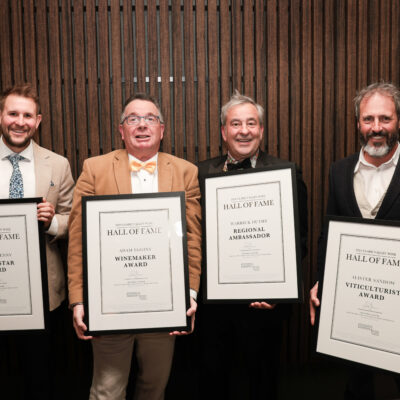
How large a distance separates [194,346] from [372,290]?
179 cm

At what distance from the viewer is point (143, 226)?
1.88 m

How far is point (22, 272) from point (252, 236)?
1234 mm

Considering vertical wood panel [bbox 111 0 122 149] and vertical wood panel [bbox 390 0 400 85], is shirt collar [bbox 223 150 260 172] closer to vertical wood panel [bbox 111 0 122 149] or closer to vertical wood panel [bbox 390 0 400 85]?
vertical wood panel [bbox 111 0 122 149]

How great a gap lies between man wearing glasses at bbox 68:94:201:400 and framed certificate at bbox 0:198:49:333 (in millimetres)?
160

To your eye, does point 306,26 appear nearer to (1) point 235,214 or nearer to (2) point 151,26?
(2) point 151,26

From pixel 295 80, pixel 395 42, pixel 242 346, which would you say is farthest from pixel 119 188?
pixel 395 42

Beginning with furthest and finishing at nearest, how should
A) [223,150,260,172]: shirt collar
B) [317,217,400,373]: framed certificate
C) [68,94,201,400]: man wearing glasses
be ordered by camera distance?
[223,150,260,172]: shirt collar, [68,94,201,400]: man wearing glasses, [317,217,400,373]: framed certificate

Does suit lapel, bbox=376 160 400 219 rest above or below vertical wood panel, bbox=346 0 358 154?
below

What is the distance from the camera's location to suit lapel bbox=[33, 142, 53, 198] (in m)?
2.20

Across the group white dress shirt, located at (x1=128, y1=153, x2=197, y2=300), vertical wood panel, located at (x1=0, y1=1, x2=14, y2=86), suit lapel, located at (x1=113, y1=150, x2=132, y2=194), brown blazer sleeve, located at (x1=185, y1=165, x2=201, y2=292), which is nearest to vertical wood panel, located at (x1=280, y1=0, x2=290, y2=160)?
brown blazer sleeve, located at (x1=185, y1=165, x2=201, y2=292)

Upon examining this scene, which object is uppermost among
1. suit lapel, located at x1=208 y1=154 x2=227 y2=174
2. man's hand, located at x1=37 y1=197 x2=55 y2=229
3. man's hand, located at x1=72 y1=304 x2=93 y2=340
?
suit lapel, located at x1=208 y1=154 x2=227 y2=174

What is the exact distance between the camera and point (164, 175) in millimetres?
2104

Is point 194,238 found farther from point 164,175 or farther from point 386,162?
point 386,162

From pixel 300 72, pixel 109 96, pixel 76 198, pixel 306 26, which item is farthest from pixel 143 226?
pixel 306 26
